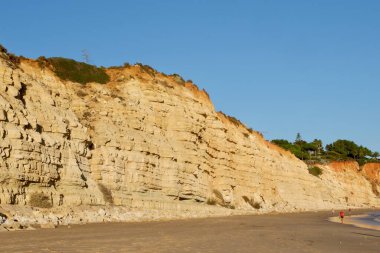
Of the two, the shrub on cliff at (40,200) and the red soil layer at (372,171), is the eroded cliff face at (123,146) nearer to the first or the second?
the shrub on cliff at (40,200)

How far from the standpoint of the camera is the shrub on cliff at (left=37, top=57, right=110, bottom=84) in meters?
35.6

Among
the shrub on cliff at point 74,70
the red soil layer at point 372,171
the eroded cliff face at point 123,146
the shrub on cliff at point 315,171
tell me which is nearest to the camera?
the eroded cliff face at point 123,146

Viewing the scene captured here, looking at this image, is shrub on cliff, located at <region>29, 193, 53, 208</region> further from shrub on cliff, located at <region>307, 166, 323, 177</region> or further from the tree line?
the tree line

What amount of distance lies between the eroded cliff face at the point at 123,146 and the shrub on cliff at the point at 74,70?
0.90 m

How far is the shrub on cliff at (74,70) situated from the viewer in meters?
35.6

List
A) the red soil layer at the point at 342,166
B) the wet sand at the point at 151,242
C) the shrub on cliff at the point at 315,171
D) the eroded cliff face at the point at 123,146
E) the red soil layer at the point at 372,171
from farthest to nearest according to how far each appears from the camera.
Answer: the red soil layer at the point at 372,171 < the red soil layer at the point at 342,166 < the shrub on cliff at the point at 315,171 < the eroded cliff face at the point at 123,146 < the wet sand at the point at 151,242

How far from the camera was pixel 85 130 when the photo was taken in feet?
101

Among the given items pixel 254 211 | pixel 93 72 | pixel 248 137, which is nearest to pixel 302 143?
pixel 248 137

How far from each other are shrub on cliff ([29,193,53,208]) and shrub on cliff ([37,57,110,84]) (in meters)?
13.0

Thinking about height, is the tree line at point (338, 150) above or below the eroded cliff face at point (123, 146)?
above

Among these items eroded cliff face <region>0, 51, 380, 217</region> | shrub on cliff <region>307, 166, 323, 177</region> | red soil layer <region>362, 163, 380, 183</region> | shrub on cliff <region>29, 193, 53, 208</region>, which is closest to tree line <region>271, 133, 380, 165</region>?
red soil layer <region>362, 163, 380, 183</region>

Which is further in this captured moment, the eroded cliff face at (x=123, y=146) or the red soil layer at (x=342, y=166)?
the red soil layer at (x=342, y=166)

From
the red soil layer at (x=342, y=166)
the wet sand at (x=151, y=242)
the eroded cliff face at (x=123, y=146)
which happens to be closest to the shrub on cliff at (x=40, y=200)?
the eroded cliff face at (x=123, y=146)

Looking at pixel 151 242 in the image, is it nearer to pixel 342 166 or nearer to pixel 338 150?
pixel 342 166
